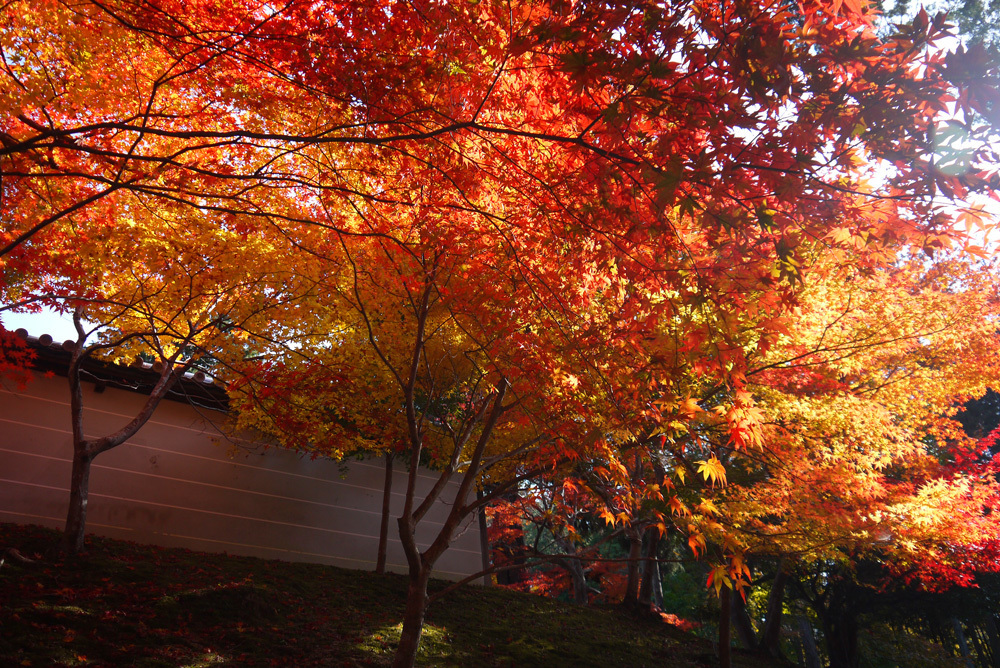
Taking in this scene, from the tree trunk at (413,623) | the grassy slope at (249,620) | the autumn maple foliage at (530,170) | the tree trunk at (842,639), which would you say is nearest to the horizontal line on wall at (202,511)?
the grassy slope at (249,620)

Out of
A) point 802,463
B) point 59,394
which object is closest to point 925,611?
point 802,463

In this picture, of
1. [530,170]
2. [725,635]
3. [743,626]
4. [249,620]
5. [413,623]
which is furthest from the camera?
[743,626]

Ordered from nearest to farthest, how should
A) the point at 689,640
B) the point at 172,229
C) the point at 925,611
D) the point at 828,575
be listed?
the point at 172,229
the point at 689,640
the point at 925,611
the point at 828,575

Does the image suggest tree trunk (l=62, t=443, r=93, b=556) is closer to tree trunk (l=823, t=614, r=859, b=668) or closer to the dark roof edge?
the dark roof edge

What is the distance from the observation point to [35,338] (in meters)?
8.66

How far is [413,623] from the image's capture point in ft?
17.7

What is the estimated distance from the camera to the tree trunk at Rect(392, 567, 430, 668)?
5254 millimetres

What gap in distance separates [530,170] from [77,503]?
709cm

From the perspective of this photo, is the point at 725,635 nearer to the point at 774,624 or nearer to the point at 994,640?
the point at 774,624

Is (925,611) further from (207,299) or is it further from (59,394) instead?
(59,394)

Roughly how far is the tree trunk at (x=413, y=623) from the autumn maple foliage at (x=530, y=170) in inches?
1.1

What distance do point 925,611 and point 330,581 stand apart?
14.7 meters

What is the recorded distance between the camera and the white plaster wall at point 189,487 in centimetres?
879

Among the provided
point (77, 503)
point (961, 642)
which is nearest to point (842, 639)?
point (961, 642)
